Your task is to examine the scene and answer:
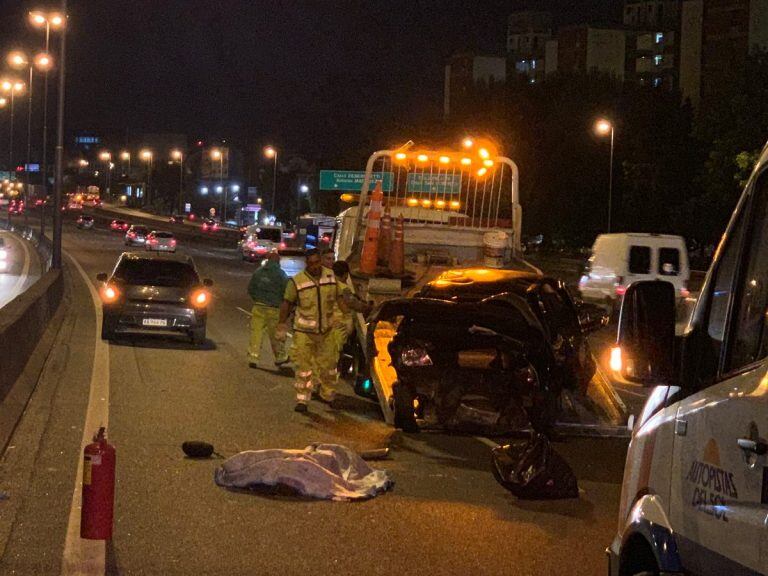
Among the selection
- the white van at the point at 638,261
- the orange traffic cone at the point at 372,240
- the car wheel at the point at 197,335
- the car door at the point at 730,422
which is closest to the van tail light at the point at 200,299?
the car wheel at the point at 197,335

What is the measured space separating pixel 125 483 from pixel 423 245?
926 cm

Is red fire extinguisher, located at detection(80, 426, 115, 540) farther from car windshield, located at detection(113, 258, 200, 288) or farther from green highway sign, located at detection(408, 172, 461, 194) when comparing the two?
car windshield, located at detection(113, 258, 200, 288)

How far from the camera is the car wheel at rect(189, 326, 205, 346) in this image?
19.8m

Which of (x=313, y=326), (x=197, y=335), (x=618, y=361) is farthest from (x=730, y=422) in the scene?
(x=197, y=335)

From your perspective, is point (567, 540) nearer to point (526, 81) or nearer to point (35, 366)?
point (35, 366)

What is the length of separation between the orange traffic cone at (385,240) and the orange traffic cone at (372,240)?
65 mm

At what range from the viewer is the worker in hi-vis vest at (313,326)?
43.5ft

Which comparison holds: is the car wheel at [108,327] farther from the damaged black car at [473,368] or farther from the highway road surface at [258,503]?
the damaged black car at [473,368]

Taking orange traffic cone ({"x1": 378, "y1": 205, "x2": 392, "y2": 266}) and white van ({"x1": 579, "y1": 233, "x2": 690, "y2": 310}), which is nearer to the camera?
orange traffic cone ({"x1": 378, "y1": 205, "x2": 392, "y2": 266})

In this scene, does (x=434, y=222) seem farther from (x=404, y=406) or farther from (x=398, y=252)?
(x=404, y=406)

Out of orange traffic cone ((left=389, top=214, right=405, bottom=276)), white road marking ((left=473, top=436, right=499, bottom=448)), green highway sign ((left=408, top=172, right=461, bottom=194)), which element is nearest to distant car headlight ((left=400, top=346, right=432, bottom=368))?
white road marking ((left=473, top=436, right=499, bottom=448))

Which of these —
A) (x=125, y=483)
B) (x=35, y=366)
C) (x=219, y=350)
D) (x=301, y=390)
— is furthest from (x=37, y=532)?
(x=219, y=350)

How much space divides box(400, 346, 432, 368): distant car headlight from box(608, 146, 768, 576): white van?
689cm

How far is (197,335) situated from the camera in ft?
A: 65.2
